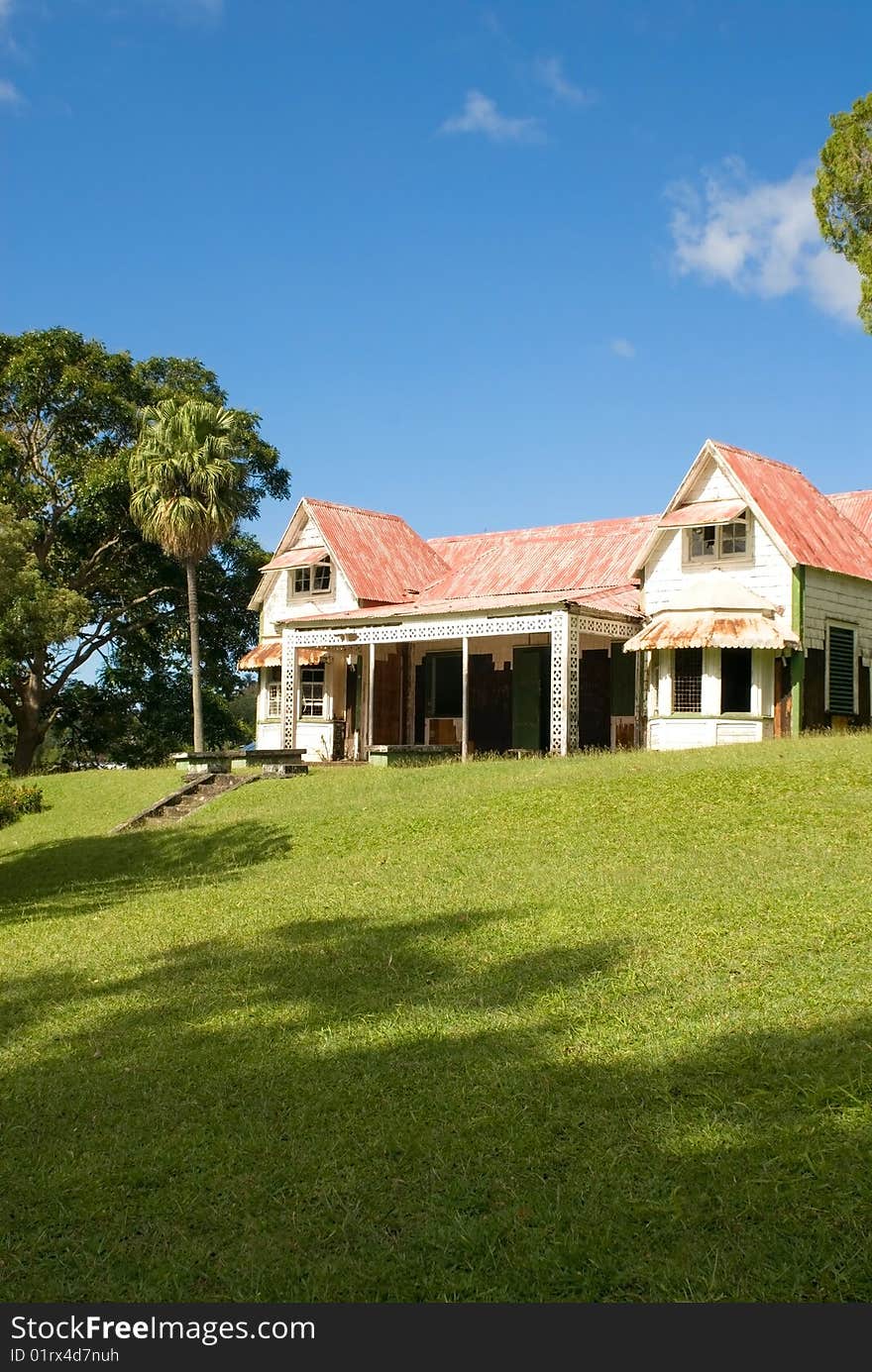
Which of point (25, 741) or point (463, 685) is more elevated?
point (463, 685)

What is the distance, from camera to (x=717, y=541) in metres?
25.9

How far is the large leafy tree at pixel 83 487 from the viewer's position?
35781mm

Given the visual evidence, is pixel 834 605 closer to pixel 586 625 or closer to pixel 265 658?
pixel 586 625

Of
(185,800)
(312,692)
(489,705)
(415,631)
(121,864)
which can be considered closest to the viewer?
(121,864)

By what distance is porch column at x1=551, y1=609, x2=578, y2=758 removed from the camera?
2461cm

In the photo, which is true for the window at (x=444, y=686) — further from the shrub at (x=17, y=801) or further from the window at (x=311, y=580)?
the shrub at (x=17, y=801)

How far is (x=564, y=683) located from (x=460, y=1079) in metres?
18.1

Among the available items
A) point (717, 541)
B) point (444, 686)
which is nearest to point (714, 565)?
point (717, 541)

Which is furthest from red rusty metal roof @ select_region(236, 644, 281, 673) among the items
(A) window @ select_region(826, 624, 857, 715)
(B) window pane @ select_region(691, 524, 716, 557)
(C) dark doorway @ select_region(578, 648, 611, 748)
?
(A) window @ select_region(826, 624, 857, 715)

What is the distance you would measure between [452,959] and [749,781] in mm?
9253

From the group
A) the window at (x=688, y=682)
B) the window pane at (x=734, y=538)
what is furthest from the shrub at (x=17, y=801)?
the window pane at (x=734, y=538)

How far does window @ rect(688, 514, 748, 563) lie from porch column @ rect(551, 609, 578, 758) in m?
3.54

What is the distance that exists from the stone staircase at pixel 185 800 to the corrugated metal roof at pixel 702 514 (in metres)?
10.7

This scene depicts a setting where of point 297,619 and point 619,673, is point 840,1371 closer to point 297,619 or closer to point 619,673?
point 619,673
